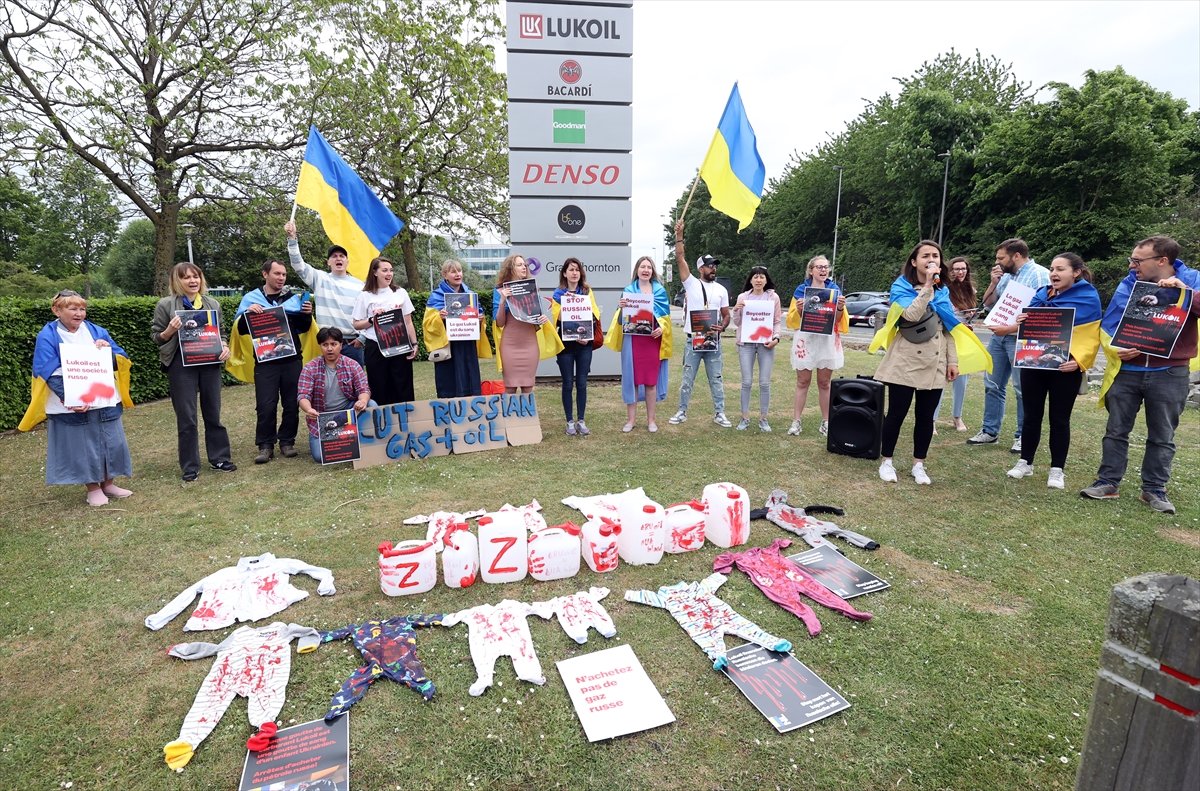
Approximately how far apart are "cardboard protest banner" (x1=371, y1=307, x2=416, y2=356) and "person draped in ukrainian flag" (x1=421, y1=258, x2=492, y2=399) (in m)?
0.40

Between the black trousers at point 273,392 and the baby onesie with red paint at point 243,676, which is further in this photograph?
the black trousers at point 273,392

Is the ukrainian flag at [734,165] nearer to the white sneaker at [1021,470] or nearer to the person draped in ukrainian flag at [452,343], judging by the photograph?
the person draped in ukrainian flag at [452,343]

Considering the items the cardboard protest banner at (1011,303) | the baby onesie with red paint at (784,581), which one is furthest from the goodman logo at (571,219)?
the baby onesie with red paint at (784,581)

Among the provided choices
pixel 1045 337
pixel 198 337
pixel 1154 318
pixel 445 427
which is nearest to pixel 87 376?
pixel 198 337

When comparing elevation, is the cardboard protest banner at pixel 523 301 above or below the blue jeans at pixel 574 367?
above

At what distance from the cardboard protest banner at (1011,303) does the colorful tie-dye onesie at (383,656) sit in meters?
5.32

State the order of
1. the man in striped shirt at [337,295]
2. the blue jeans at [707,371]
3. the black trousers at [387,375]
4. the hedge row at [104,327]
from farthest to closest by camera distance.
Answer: the hedge row at [104,327] → the blue jeans at [707,371] → the black trousers at [387,375] → the man in striped shirt at [337,295]

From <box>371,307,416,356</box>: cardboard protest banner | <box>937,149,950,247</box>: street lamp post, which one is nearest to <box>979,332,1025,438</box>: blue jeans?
<box>371,307,416,356</box>: cardboard protest banner

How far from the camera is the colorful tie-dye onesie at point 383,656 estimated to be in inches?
99.5

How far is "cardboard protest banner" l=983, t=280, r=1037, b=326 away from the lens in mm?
5285

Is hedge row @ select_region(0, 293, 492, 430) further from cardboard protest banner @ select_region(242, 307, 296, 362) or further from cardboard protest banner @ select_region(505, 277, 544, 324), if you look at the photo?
cardboard protest banner @ select_region(505, 277, 544, 324)

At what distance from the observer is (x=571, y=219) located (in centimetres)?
1011

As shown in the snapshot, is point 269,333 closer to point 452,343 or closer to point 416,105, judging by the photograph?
point 452,343

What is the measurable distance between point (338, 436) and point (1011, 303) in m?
6.25
